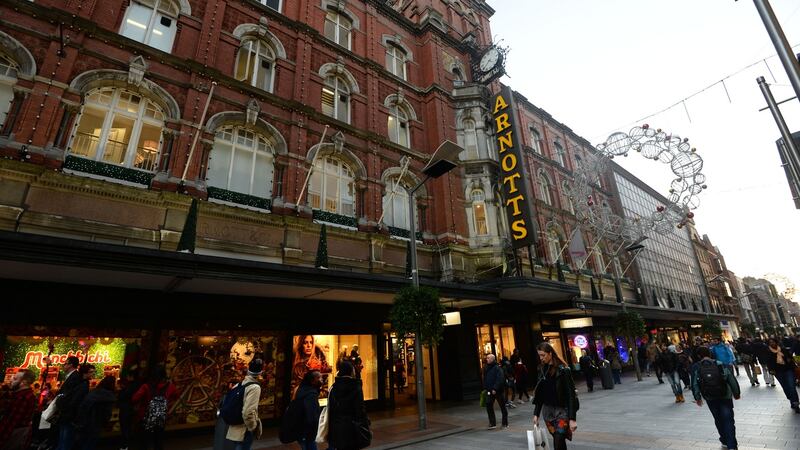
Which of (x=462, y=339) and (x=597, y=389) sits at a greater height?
(x=462, y=339)

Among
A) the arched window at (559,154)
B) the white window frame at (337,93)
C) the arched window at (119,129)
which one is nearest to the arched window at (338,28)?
the white window frame at (337,93)

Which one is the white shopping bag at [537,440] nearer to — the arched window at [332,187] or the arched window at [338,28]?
the arched window at [332,187]

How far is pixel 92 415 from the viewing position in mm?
6148

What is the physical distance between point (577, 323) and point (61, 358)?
20222 millimetres

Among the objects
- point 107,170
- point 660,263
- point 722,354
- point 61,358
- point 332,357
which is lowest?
point 722,354

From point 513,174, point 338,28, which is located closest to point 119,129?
point 338,28

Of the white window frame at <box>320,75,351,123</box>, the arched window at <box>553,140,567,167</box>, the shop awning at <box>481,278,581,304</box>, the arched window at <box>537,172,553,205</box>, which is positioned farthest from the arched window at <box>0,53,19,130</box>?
the arched window at <box>553,140,567,167</box>

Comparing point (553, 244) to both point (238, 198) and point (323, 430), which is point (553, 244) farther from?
point (323, 430)

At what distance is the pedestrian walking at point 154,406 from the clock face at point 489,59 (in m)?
21.4

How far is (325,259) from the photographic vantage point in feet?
36.1

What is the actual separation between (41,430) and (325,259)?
6.82m

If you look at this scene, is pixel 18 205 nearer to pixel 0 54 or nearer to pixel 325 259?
pixel 0 54

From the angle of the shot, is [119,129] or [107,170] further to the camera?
[119,129]

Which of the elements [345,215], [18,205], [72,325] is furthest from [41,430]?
[345,215]
